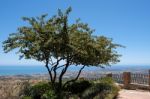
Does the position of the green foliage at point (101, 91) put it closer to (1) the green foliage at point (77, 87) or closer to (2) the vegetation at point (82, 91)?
(2) the vegetation at point (82, 91)

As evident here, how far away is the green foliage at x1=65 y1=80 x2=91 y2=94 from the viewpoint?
22.2 m

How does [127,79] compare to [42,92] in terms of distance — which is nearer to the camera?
[42,92]

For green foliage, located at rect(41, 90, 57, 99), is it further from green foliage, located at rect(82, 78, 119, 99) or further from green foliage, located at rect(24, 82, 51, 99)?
green foliage, located at rect(82, 78, 119, 99)

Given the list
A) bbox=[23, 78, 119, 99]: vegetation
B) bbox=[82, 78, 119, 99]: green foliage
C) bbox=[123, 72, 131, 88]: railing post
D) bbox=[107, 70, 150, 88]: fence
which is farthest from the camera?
bbox=[123, 72, 131, 88]: railing post

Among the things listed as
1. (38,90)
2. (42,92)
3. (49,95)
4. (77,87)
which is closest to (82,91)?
(77,87)

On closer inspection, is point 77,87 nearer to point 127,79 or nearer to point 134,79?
point 127,79

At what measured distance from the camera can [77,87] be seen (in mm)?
22469

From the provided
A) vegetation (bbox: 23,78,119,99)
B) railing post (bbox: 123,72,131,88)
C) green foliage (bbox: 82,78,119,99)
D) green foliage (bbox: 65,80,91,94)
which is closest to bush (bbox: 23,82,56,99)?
vegetation (bbox: 23,78,119,99)

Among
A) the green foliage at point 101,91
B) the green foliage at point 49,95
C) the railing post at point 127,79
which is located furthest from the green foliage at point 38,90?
the railing post at point 127,79

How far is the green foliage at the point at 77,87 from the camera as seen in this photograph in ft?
73.0

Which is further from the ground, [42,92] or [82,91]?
[82,91]

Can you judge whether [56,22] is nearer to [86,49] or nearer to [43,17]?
[43,17]

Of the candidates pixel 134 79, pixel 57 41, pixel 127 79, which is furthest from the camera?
pixel 127 79

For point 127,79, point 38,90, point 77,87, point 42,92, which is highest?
point 127,79
